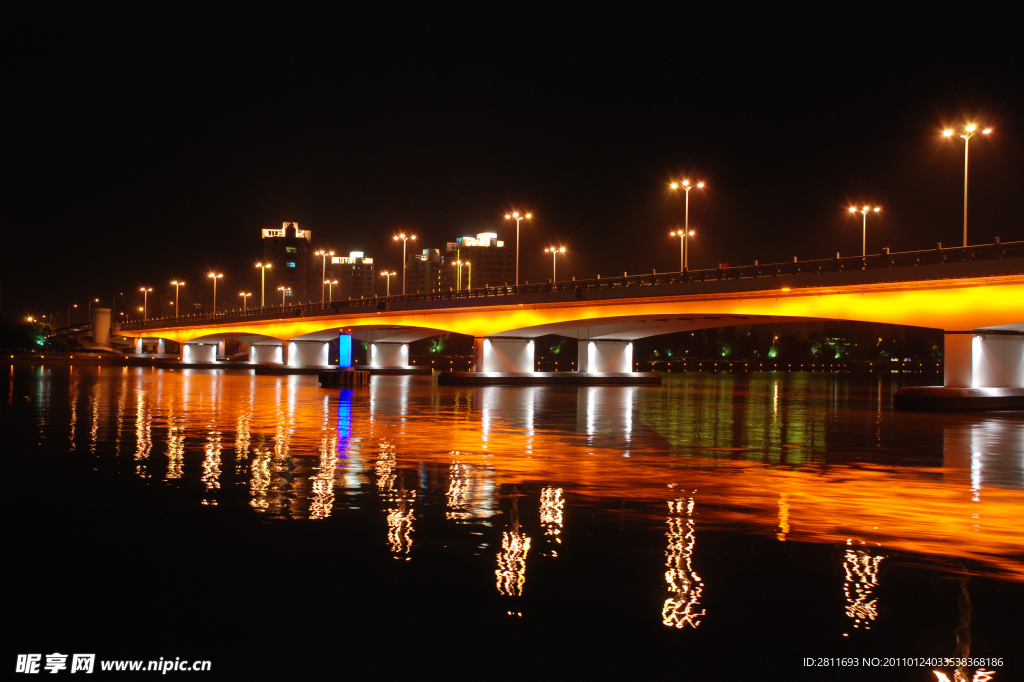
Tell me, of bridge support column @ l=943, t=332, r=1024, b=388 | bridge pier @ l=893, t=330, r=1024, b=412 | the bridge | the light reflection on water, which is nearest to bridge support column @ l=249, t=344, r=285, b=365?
the bridge

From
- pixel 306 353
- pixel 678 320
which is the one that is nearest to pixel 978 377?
pixel 678 320

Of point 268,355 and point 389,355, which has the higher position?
point 389,355

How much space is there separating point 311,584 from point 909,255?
3889 centimetres

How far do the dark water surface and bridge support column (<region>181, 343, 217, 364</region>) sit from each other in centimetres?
11067

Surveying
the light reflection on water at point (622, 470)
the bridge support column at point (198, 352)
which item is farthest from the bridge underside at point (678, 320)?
the bridge support column at point (198, 352)

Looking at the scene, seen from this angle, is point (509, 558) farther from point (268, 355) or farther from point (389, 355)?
point (268, 355)

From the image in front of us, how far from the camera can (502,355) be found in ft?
234

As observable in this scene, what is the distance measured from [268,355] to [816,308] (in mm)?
82529

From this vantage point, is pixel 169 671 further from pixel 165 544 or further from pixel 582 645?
pixel 165 544

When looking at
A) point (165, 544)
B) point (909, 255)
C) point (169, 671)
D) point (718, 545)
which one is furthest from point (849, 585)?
point (909, 255)

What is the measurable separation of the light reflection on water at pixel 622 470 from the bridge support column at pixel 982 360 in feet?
12.7

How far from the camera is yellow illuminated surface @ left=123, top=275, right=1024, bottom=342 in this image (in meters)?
38.3

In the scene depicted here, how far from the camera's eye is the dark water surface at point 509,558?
22.0ft

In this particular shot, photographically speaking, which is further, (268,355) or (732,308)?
(268,355)
